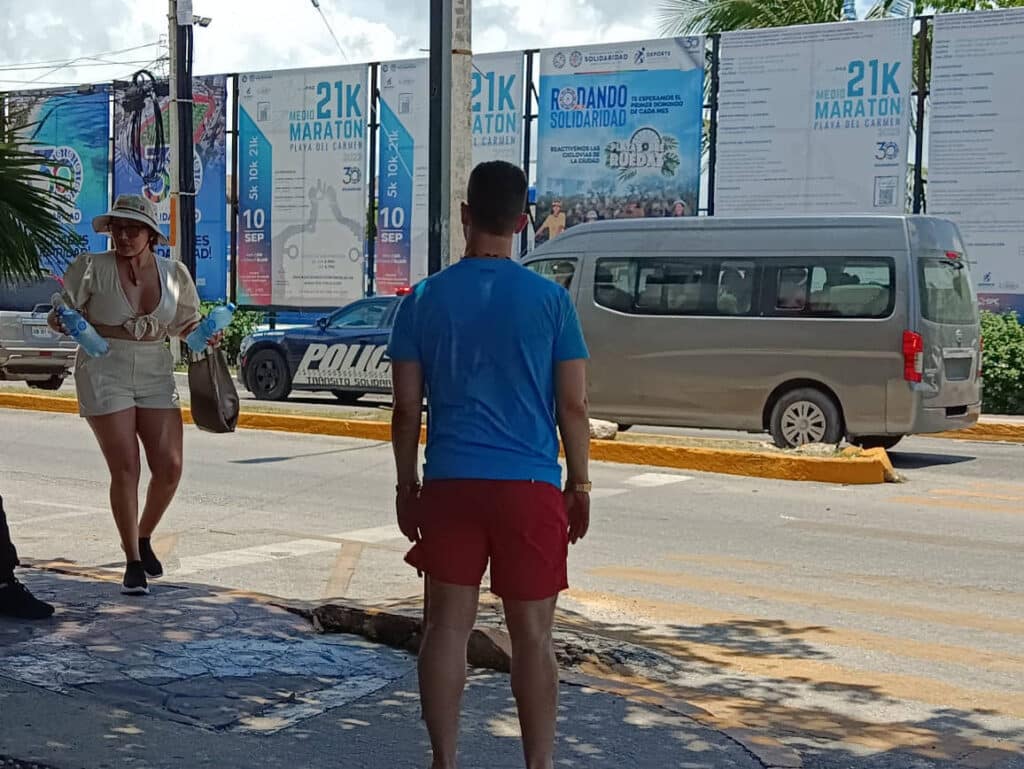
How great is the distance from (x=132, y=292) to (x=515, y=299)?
10.8 feet

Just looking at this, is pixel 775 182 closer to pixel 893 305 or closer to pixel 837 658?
pixel 893 305

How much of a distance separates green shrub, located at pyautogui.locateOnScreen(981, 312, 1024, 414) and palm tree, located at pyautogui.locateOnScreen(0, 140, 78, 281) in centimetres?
1693

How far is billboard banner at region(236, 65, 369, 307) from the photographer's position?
2983cm

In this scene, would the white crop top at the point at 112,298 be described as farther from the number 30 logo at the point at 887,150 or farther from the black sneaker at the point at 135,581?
the number 30 logo at the point at 887,150

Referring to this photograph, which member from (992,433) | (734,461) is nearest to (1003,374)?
(992,433)

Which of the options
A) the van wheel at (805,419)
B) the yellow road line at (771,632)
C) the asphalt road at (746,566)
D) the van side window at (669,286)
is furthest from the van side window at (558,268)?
the yellow road line at (771,632)

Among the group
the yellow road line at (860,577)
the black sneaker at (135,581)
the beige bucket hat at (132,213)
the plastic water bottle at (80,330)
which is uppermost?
the beige bucket hat at (132,213)

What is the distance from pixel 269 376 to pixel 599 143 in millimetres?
8858

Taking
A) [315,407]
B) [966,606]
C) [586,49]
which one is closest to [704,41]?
[586,49]

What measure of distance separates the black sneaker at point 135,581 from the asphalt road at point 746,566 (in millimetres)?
996

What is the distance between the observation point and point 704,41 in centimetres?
2577

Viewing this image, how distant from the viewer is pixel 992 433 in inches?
684

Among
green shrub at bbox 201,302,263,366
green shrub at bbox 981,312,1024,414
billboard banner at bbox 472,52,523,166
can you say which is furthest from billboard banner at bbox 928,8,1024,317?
green shrub at bbox 201,302,263,366

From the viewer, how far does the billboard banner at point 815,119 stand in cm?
2425
